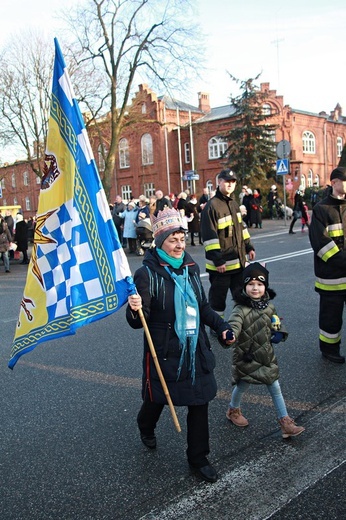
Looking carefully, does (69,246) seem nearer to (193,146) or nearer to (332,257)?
(332,257)

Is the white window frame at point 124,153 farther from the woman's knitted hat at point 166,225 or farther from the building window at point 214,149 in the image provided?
the woman's knitted hat at point 166,225

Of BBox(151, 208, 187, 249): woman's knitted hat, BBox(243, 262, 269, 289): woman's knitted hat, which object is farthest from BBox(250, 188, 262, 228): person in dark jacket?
BBox(151, 208, 187, 249): woman's knitted hat

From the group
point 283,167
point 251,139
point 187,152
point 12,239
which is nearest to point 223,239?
point 12,239

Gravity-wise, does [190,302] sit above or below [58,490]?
above

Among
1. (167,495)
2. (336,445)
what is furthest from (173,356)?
(336,445)

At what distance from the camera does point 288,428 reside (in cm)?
365

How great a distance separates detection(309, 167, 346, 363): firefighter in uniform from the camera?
5.16 metres

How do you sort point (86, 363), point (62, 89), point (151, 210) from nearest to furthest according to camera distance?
point (62, 89) < point (86, 363) < point (151, 210)

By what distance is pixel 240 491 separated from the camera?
307cm

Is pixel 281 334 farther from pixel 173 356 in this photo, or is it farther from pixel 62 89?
pixel 62 89

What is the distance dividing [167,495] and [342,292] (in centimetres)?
304

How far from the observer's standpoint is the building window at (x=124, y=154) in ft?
187

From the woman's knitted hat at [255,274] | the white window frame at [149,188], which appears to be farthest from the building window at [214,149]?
the woman's knitted hat at [255,274]

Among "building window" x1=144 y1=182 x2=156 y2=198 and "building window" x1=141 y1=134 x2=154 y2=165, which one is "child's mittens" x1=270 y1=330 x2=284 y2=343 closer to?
"building window" x1=141 y1=134 x2=154 y2=165
